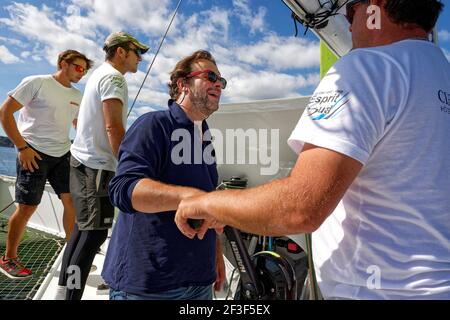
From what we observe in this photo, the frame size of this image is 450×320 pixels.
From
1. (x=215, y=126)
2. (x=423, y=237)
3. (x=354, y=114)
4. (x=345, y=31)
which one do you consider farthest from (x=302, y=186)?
(x=215, y=126)

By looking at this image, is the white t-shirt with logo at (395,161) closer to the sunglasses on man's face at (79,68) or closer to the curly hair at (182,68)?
the curly hair at (182,68)

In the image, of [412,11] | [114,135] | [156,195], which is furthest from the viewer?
[114,135]

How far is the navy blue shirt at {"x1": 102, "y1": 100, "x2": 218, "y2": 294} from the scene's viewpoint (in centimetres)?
111

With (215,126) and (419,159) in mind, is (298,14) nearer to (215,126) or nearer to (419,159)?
(215,126)

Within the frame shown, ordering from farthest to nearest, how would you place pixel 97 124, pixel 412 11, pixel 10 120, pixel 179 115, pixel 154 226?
pixel 10 120 → pixel 97 124 → pixel 179 115 → pixel 154 226 → pixel 412 11

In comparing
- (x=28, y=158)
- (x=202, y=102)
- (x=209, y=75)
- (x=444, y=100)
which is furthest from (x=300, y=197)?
(x=28, y=158)

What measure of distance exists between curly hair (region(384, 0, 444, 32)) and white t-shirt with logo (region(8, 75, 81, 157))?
248 centimetres

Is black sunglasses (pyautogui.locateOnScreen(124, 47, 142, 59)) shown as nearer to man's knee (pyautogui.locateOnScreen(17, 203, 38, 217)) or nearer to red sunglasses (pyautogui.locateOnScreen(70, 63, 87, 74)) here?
red sunglasses (pyautogui.locateOnScreen(70, 63, 87, 74))

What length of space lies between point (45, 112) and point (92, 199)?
123 centimetres

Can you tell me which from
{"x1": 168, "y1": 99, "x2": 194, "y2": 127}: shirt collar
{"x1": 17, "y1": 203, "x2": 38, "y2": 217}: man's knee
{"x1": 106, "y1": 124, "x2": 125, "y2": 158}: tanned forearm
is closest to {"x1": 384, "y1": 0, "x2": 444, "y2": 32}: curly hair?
{"x1": 168, "y1": 99, "x2": 194, "y2": 127}: shirt collar

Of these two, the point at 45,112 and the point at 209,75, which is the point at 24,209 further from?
the point at 209,75

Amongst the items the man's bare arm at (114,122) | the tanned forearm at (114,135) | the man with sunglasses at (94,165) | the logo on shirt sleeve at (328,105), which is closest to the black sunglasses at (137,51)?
the man with sunglasses at (94,165)

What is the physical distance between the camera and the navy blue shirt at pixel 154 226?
43.7 inches

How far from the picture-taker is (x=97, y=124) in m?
1.84
